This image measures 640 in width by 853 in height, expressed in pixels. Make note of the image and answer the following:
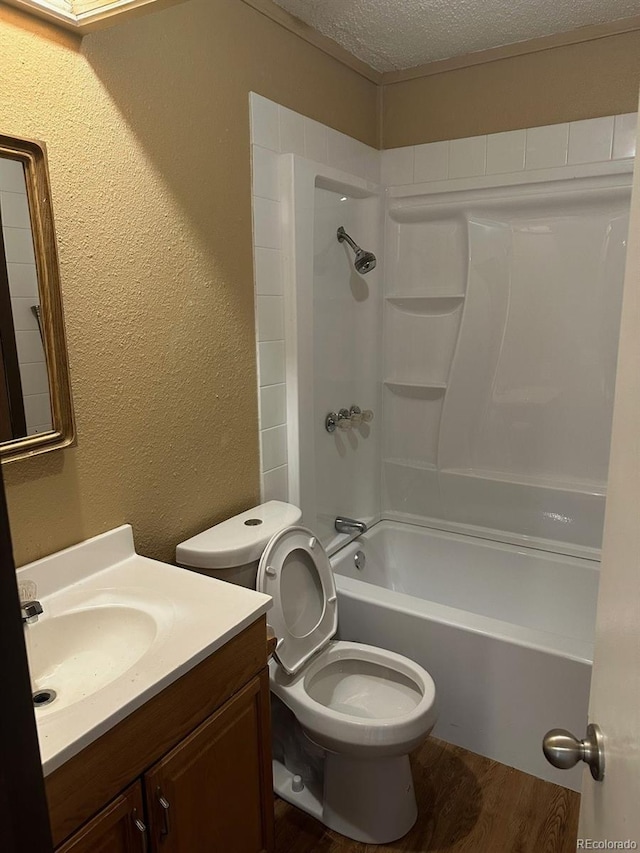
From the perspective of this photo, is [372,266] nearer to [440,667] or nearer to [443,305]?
[443,305]

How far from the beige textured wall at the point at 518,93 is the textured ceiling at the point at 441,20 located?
92 mm

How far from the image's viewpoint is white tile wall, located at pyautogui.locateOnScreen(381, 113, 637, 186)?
224cm

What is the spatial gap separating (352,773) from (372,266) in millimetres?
1874

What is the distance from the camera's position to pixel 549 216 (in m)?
2.43

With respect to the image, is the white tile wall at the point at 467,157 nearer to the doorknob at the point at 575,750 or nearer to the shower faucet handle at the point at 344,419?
the shower faucet handle at the point at 344,419

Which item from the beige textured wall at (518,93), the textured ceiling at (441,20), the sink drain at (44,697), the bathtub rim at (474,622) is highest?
the textured ceiling at (441,20)

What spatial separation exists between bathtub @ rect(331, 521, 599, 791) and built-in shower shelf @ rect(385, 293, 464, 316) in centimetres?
101

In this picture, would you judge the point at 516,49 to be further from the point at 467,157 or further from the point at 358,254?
the point at 358,254

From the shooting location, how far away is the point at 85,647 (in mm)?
1369

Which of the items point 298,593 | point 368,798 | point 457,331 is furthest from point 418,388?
point 368,798

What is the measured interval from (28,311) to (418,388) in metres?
1.84

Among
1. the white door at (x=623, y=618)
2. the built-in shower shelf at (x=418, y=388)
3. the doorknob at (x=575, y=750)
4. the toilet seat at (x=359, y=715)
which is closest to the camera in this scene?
the white door at (x=623, y=618)

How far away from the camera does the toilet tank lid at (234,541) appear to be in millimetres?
1727

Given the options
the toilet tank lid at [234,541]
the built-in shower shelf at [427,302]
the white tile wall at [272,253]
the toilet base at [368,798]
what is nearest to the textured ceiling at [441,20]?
the white tile wall at [272,253]
